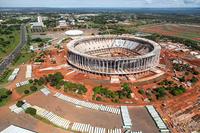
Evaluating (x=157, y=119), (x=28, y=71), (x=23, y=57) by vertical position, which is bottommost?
(x=157, y=119)

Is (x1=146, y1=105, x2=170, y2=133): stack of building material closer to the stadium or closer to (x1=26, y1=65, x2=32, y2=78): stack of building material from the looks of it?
the stadium

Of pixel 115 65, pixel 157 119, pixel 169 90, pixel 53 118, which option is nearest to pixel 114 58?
pixel 115 65

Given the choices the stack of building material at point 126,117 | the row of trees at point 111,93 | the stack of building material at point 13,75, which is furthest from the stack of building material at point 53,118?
the stack of building material at point 13,75

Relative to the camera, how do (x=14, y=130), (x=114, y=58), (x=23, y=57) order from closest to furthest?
(x=14, y=130)
(x=114, y=58)
(x=23, y=57)

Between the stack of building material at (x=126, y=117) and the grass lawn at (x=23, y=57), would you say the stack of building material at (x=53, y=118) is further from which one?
the grass lawn at (x=23, y=57)

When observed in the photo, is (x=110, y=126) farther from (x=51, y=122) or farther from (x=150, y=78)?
(x=150, y=78)

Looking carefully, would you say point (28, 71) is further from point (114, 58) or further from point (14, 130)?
point (14, 130)

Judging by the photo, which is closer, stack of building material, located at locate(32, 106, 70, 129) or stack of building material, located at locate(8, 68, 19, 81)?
stack of building material, located at locate(32, 106, 70, 129)

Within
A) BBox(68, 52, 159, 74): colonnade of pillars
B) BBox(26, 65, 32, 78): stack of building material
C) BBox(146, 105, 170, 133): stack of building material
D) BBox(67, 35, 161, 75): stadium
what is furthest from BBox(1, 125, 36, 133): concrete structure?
BBox(68, 52, 159, 74): colonnade of pillars
